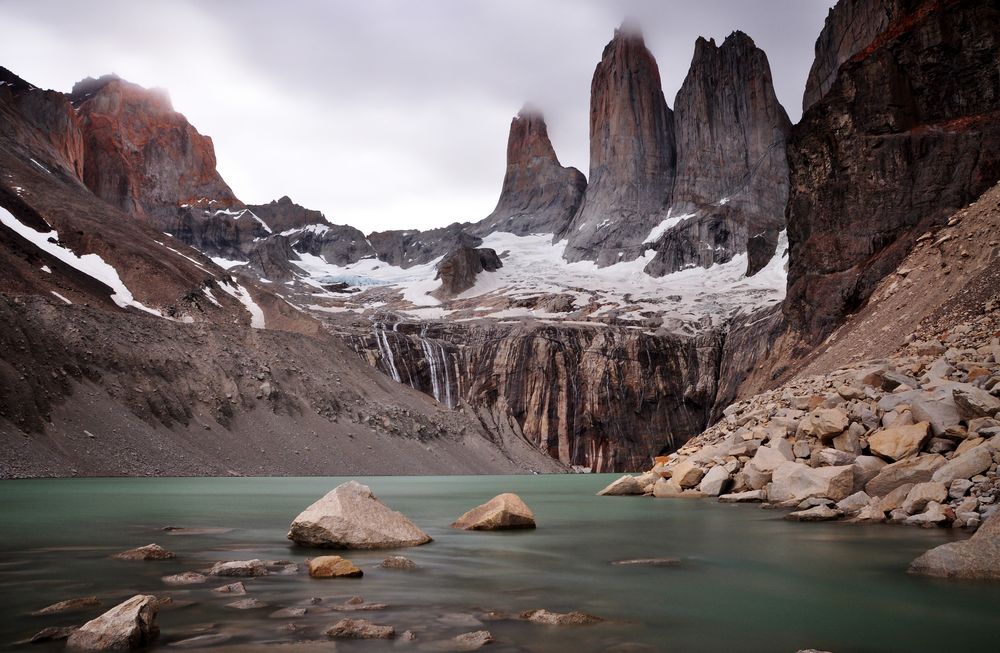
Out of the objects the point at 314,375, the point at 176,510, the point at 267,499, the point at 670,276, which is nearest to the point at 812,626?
the point at 176,510

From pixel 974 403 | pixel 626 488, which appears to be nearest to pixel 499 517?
pixel 974 403

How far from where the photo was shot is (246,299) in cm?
7525

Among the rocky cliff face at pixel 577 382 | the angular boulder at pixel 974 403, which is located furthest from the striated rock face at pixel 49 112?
the angular boulder at pixel 974 403

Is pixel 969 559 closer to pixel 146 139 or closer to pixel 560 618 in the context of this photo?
pixel 560 618

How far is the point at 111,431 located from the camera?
36656mm

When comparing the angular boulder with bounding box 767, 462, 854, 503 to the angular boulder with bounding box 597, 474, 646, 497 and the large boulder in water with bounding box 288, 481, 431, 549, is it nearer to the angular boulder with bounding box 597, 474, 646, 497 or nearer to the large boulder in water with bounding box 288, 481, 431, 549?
the angular boulder with bounding box 597, 474, 646, 497

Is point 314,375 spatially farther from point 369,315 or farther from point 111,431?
point 369,315

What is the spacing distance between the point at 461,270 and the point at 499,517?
410ft

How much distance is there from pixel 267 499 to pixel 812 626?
1996 cm

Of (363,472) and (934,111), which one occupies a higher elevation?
(934,111)

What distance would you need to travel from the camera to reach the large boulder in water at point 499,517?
48.8 ft

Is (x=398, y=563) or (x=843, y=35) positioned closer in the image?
(x=398, y=563)

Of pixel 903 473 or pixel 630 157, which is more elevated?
pixel 630 157

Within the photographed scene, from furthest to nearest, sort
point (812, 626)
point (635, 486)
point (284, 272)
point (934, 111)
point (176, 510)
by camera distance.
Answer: point (284, 272) → point (934, 111) → point (635, 486) → point (176, 510) → point (812, 626)
